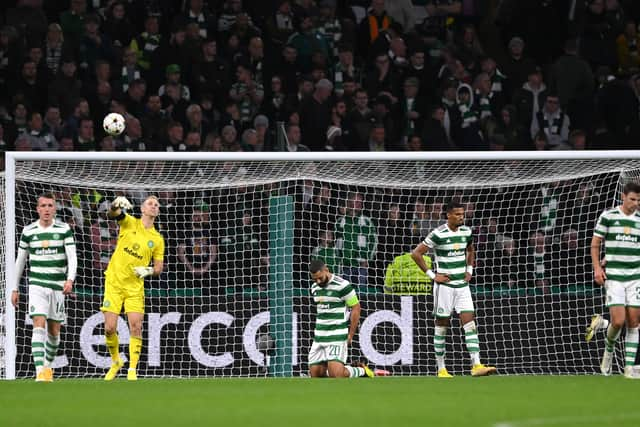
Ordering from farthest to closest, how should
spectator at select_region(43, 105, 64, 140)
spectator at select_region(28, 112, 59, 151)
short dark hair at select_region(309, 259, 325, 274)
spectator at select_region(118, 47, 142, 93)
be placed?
spectator at select_region(118, 47, 142, 93) → spectator at select_region(43, 105, 64, 140) → spectator at select_region(28, 112, 59, 151) → short dark hair at select_region(309, 259, 325, 274)

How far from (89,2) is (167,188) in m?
4.07

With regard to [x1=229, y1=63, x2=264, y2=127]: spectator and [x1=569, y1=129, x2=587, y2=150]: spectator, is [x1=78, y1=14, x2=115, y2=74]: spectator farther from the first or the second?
[x1=569, y1=129, x2=587, y2=150]: spectator

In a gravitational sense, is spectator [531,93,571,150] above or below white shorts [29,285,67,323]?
above

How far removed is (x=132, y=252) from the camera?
12.6 metres

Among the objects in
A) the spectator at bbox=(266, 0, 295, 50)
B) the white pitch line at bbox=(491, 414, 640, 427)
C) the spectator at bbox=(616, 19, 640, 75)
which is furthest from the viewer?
the spectator at bbox=(616, 19, 640, 75)

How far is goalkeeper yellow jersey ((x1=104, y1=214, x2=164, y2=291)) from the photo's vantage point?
1255 centimetres

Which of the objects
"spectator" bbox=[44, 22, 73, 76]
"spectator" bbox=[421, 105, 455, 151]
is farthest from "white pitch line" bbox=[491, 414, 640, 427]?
"spectator" bbox=[44, 22, 73, 76]

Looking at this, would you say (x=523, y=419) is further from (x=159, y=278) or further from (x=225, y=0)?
(x=225, y=0)

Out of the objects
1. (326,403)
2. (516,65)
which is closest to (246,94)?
(516,65)

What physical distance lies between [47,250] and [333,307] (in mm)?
2812

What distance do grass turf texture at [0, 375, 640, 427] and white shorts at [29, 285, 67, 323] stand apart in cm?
119

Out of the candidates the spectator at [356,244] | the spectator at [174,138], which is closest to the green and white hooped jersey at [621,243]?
the spectator at [356,244]

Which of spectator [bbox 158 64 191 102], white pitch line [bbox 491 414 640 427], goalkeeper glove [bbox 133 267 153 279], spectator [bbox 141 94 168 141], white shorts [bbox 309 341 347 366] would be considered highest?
spectator [bbox 158 64 191 102]

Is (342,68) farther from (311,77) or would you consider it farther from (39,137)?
(39,137)
